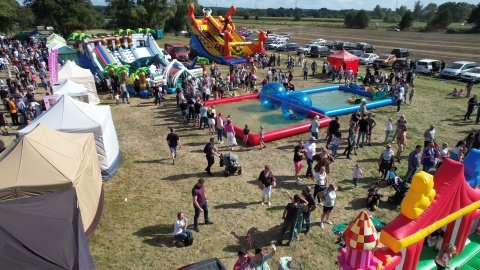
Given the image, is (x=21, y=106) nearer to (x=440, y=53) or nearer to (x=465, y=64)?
(x=465, y=64)

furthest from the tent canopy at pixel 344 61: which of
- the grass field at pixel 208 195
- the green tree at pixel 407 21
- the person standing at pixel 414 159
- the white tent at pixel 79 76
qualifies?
the green tree at pixel 407 21

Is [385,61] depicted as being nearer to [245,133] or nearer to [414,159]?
[245,133]

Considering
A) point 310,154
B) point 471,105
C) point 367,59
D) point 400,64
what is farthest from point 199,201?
point 367,59

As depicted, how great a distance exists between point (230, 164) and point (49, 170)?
4.98 metres

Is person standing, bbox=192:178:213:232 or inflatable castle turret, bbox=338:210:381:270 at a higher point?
inflatable castle turret, bbox=338:210:381:270

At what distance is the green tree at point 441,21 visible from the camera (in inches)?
2657

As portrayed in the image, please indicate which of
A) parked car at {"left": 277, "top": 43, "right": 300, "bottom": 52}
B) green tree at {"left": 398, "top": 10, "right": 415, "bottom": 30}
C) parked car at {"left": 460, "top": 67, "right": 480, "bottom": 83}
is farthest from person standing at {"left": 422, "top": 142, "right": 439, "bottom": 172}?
green tree at {"left": 398, "top": 10, "right": 415, "bottom": 30}

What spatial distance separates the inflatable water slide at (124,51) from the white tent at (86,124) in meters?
9.64

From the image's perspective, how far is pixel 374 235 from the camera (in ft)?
15.6

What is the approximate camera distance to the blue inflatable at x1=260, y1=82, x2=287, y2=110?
15477 mm

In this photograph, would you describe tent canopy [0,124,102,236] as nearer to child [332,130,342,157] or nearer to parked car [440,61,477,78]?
child [332,130,342,157]

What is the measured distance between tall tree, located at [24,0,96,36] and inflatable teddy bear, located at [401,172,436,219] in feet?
169

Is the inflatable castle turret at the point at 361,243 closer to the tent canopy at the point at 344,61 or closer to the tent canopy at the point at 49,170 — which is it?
the tent canopy at the point at 49,170

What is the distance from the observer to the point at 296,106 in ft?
48.4
